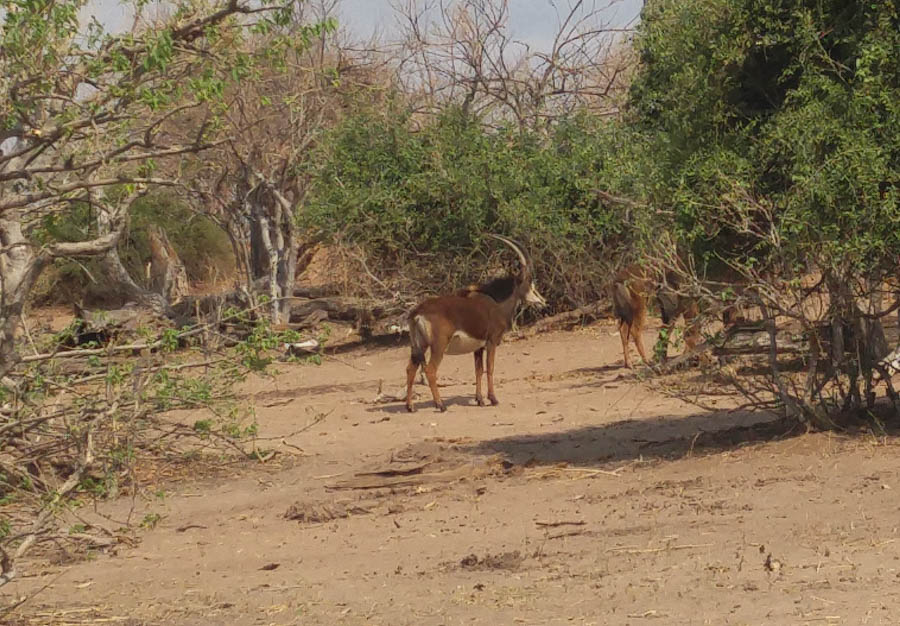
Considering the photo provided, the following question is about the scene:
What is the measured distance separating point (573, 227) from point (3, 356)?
1361 centimetres

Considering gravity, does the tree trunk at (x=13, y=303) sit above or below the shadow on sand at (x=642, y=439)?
above

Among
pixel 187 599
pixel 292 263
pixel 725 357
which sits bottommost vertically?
pixel 187 599

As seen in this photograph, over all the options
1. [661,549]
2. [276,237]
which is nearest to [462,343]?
[661,549]

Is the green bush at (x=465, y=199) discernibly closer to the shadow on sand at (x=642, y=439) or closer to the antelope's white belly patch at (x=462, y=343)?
the antelope's white belly patch at (x=462, y=343)

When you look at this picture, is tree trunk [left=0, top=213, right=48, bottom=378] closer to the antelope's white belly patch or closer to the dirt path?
the dirt path

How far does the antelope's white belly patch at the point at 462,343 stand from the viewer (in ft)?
50.7

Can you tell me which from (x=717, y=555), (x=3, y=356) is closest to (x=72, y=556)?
(x=3, y=356)

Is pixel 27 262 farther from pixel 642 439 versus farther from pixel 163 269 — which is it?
pixel 163 269

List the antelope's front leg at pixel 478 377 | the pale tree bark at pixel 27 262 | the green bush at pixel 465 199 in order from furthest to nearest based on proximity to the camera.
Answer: the green bush at pixel 465 199
the antelope's front leg at pixel 478 377
the pale tree bark at pixel 27 262

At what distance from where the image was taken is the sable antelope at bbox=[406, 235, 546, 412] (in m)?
15.2

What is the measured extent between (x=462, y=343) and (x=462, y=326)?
0.72 feet

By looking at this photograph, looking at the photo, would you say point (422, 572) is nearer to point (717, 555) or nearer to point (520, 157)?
point (717, 555)

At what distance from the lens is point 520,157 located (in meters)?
21.0

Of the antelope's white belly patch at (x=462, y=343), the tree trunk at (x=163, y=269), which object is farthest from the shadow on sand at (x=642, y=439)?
the tree trunk at (x=163, y=269)
